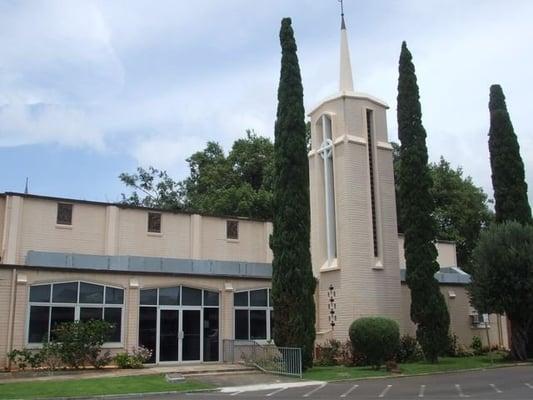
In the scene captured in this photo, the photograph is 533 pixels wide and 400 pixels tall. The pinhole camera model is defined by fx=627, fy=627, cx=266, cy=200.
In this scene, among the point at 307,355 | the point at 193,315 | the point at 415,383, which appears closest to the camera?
the point at 415,383

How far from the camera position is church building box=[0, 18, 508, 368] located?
2506 cm

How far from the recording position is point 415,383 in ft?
66.7

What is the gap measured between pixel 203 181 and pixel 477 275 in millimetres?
26546

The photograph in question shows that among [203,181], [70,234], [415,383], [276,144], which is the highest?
[203,181]

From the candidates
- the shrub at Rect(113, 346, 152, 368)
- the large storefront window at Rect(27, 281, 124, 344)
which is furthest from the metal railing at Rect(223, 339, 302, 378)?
the large storefront window at Rect(27, 281, 124, 344)

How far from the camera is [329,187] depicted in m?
30.5

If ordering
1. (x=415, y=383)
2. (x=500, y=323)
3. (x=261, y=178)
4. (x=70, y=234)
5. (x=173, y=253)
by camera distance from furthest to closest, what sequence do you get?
(x=261, y=178) < (x=500, y=323) < (x=173, y=253) < (x=70, y=234) < (x=415, y=383)

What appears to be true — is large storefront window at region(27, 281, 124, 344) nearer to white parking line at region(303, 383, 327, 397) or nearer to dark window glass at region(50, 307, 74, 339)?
dark window glass at region(50, 307, 74, 339)

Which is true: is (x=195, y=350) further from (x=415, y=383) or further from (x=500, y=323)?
(x=500, y=323)

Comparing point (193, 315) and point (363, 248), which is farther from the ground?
point (363, 248)

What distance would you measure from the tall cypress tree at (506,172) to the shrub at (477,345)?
21.8 ft

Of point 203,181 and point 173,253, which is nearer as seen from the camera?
point 173,253

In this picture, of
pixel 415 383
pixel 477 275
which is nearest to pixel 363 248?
pixel 477 275

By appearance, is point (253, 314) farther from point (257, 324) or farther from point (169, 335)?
point (169, 335)
